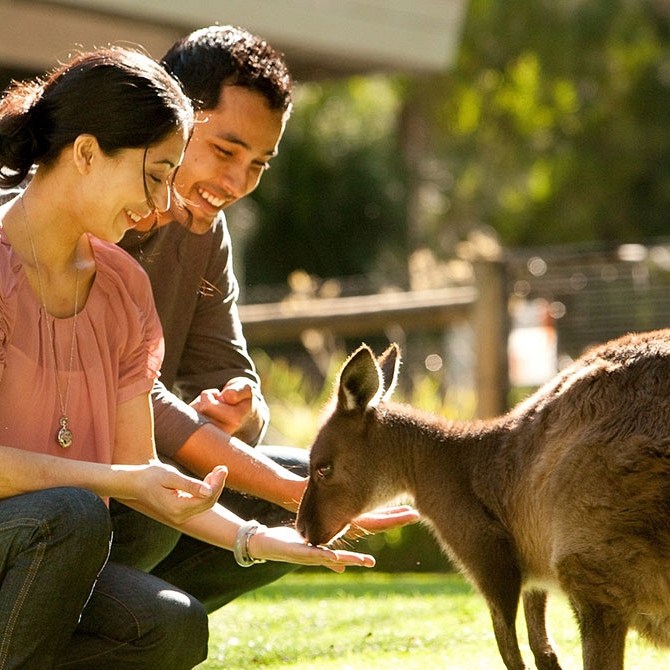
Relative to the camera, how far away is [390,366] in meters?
4.33

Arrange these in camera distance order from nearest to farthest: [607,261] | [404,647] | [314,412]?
[404,647] < [607,261] < [314,412]

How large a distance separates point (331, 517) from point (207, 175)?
1.16 m

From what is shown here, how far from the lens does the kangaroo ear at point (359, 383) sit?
13.2ft

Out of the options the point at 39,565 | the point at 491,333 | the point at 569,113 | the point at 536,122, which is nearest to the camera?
the point at 39,565

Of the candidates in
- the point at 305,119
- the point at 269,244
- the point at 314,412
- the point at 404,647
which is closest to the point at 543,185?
the point at 305,119

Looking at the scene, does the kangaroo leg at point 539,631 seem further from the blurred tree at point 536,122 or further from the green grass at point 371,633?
the blurred tree at point 536,122

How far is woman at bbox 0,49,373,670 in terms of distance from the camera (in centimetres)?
297

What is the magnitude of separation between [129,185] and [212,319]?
1243 millimetres

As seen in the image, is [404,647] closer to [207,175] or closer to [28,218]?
[207,175]

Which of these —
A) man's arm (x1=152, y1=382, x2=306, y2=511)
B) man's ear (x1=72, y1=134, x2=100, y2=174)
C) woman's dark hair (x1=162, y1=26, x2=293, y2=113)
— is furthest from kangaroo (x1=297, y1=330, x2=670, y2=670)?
man's ear (x1=72, y1=134, x2=100, y2=174)

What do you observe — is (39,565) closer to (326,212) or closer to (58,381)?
(58,381)

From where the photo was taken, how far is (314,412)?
8.88 metres

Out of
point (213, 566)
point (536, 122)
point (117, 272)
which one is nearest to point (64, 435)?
point (117, 272)

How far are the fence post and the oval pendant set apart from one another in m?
4.98
